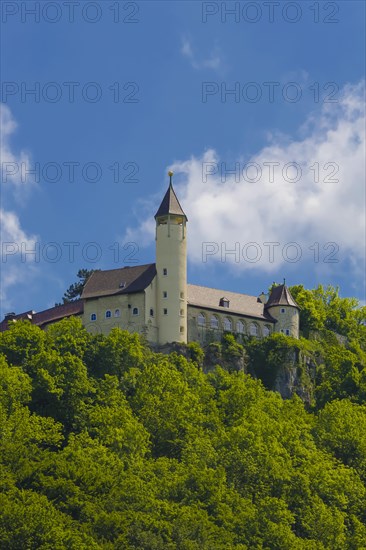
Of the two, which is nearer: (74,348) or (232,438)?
(232,438)

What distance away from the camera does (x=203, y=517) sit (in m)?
88.0

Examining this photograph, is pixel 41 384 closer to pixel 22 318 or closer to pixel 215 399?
pixel 215 399

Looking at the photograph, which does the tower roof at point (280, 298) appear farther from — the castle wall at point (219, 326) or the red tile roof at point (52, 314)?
the red tile roof at point (52, 314)

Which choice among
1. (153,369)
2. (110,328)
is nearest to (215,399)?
(153,369)

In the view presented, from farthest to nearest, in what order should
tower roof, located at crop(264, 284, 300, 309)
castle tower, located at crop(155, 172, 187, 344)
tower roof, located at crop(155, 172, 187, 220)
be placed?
tower roof, located at crop(264, 284, 300, 309) → tower roof, located at crop(155, 172, 187, 220) → castle tower, located at crop(155, 172, 187, 344)

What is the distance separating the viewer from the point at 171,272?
120 meters

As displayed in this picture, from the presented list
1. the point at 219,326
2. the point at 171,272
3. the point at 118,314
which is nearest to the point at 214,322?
the point at 219,326

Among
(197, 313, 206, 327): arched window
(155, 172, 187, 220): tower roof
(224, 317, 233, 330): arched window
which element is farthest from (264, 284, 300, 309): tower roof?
(155, 172, 187, 220): tower roof

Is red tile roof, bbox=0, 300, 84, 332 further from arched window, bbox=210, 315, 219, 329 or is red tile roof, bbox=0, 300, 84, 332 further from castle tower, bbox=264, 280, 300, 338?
castle tower, bbox=264, 280, 300, 338

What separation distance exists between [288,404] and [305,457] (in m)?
11.1

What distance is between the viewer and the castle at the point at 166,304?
388ft

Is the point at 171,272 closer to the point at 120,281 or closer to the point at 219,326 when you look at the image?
the point at 120,281

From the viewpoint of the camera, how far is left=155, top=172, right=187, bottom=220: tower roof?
121 m

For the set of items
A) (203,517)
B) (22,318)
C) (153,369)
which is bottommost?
(203,517)
